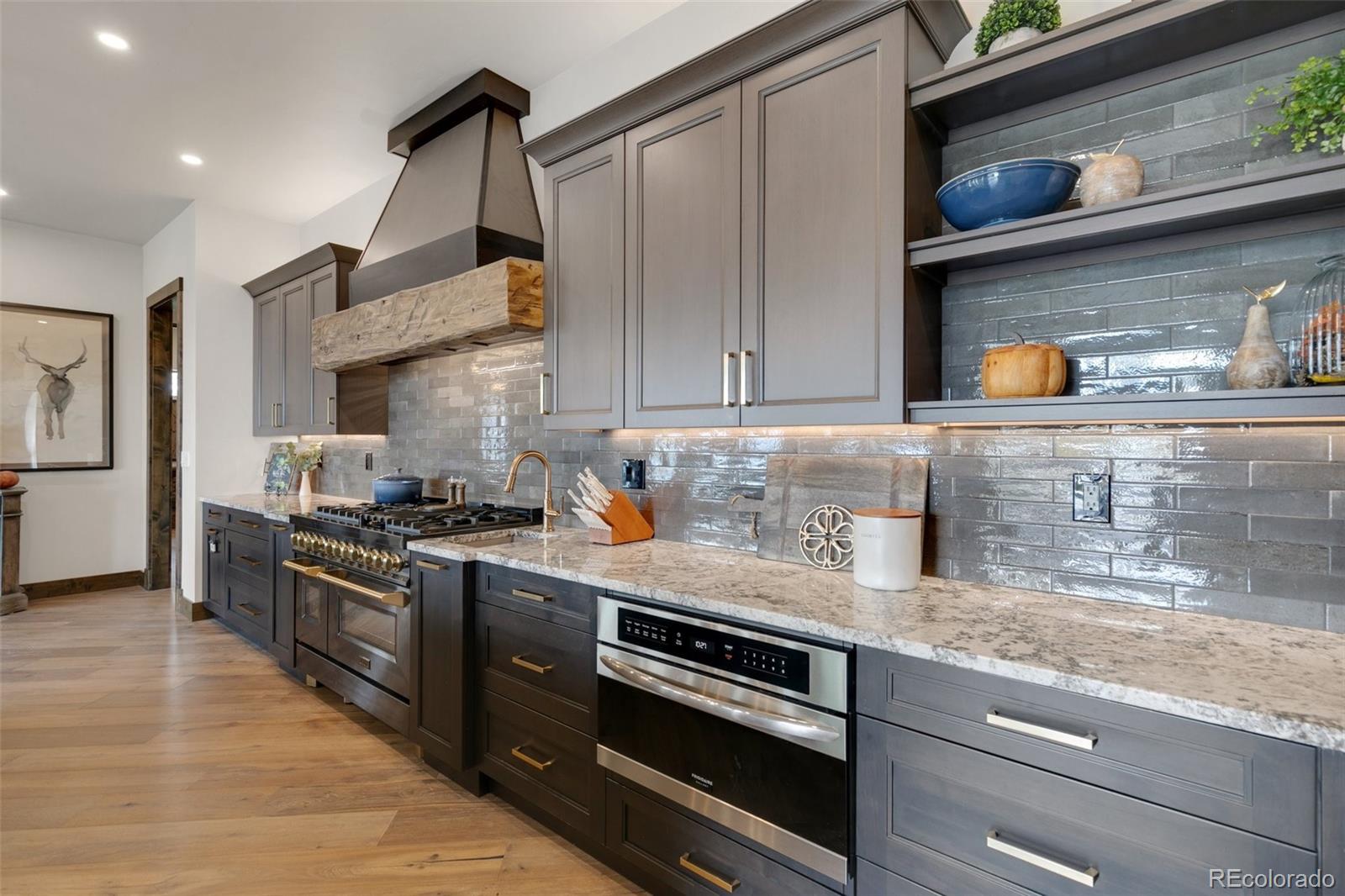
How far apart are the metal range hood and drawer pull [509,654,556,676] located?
1.71 metres

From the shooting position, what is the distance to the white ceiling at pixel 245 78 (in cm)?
253

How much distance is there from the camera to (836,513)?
1.96 meters

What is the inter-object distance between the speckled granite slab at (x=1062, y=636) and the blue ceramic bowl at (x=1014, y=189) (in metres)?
0.99

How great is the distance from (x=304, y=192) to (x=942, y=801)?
516cm

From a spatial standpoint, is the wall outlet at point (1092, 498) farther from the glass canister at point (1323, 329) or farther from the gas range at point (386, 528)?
the gas range at point (386, 528)

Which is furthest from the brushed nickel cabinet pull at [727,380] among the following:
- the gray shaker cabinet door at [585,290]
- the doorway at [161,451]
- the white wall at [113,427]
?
the white wall at [113,427]

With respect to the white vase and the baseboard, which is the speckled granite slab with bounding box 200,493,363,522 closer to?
the baseboard

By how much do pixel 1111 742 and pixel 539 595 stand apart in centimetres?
155

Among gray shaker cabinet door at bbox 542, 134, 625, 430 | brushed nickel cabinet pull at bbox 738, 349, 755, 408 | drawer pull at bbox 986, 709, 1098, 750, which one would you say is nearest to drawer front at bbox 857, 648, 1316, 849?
drawer pull at bbox 986, 709, 1098, 750

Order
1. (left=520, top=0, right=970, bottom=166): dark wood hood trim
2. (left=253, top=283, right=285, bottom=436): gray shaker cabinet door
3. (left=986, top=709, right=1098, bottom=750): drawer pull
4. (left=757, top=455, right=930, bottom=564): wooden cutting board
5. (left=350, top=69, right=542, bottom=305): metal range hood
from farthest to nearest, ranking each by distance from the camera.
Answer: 1. (left=253, top=283, right=285, bottom=436): gray shaker cabinet door
2. (left=350, top=69, right=542, bottom=305): metal range hood
3. (left=757, top=455, right=930, bottom=564): wooden cutting board
4. (left=520, top=0, right=970, bottom=166): dark wood hood trim
5. (left=986, top=709, right=1098, bottom=750): drawer pull

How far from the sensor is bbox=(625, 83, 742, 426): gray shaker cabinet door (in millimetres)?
1958

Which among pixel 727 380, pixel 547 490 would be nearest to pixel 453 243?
pixel 547 490

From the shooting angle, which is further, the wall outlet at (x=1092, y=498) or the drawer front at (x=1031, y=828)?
the wall outlet at (x=1092, y=498)

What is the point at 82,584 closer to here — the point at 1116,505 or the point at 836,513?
the point at 836,513
